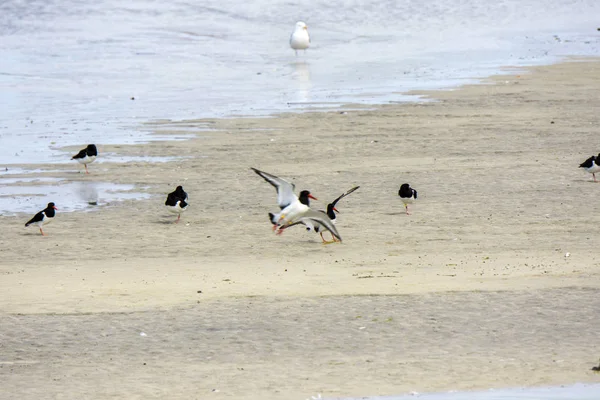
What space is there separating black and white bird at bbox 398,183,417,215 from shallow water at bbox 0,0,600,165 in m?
7.28

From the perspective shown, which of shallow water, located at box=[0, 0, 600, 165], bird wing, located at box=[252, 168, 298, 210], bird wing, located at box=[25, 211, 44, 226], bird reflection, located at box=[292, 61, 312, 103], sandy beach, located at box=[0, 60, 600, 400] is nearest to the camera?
sandy beach, located at box=[0, 60, 600, 400]

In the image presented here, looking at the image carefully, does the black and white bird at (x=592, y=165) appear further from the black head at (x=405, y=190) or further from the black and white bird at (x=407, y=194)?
the black head at (x=405, y=190)

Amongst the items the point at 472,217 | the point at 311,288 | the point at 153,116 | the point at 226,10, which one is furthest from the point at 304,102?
the point at 226,10

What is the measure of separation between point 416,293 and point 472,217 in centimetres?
360

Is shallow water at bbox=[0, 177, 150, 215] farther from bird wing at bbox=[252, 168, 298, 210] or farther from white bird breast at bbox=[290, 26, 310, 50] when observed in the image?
white bird breast at bbox=[290, 26, 310, 50]

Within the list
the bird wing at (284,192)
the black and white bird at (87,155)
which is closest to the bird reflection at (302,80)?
the black and white bird at (87,155)

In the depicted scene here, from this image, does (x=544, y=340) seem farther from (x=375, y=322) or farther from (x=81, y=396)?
(x=81, y=396)

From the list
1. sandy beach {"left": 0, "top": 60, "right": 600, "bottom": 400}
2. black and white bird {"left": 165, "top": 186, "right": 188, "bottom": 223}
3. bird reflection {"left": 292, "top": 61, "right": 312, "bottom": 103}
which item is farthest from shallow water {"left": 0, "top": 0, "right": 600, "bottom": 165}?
black and white bird {"left": 165, "top": 186, "right": 188, "bottom": 223}

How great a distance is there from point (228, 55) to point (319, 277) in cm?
2718

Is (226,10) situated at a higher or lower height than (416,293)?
higher

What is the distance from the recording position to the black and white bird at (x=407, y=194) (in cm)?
1466

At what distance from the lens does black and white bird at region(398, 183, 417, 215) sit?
1466 centimetres

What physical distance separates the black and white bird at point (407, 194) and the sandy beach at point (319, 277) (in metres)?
0.22

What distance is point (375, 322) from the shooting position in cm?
1038
